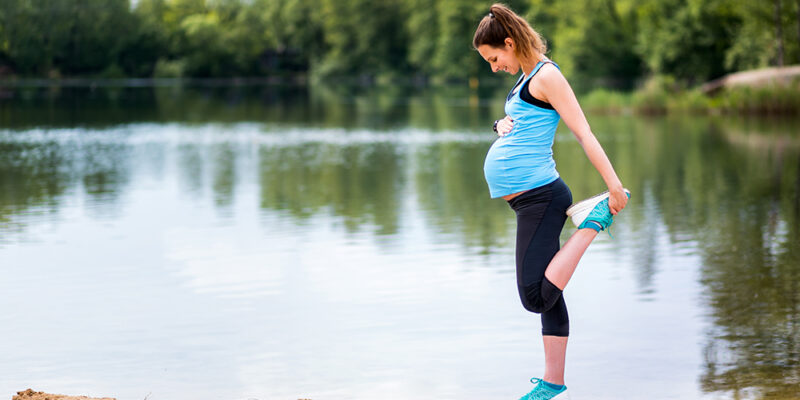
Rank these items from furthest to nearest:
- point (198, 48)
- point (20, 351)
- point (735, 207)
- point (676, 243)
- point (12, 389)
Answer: point (198, 48) < point (735, 207) < point (676, 243) < point (20, 351) < point (12, 389)

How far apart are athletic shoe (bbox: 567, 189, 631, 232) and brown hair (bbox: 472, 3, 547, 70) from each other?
2.12 feet

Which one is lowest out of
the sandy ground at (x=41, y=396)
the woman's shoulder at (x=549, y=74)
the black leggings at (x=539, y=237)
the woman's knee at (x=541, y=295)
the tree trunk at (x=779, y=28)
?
the sandy ground at (x=41, y=396)

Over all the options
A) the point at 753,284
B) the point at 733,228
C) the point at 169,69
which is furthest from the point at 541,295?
the point at 169,69

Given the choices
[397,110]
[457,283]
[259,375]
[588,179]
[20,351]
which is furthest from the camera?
[397,110]

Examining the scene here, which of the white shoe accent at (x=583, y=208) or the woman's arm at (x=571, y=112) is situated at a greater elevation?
the woman's arm at (x=571, y=112)

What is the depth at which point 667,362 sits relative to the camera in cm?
564

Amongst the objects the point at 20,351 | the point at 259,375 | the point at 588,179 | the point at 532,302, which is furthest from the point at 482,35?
the point at 588,179

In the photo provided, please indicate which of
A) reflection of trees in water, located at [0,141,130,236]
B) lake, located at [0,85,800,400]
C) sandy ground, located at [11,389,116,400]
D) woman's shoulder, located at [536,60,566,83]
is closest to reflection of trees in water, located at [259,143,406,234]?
lake, located at [0,85,800,400]

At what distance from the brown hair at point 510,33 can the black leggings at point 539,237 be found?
58 cm

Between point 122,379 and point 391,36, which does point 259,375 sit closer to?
point 122,379

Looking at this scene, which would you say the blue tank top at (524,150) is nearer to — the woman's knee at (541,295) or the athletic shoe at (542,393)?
the woman's knee at (541,295)

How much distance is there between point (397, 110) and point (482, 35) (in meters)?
42.5

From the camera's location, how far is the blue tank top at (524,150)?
421 centimetres

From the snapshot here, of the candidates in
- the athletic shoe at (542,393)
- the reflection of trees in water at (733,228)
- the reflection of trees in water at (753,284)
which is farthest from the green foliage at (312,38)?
the athletic shoe at (542,393)
